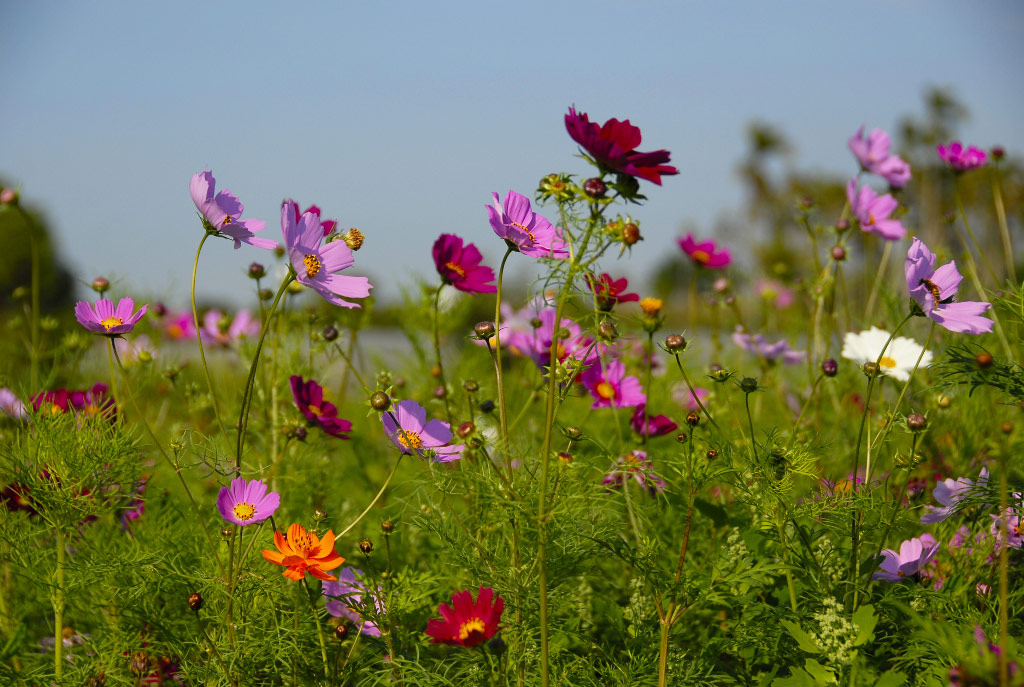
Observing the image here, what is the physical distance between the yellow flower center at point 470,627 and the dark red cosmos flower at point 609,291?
1.54 feet

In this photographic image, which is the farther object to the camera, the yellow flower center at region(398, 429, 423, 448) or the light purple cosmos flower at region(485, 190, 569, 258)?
the yellow flower center at region(398, 429, 423, 448)

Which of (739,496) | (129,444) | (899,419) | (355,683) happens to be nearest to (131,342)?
(129,444)

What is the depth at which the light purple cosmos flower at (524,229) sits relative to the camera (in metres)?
1.04

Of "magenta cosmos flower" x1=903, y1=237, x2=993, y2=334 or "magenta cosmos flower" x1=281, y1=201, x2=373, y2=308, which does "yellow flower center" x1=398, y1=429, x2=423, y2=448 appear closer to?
"magenta cosmos flower" x1=281, y1=201, x2=373, y2=308

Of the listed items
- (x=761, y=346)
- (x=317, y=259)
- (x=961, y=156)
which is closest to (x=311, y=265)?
(x=317, y=259)

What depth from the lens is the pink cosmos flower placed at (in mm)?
1625

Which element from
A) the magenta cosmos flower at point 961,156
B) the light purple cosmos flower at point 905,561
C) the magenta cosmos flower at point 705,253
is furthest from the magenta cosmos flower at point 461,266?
the magenta cosmos flower at point 961,156

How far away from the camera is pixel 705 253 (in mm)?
2273

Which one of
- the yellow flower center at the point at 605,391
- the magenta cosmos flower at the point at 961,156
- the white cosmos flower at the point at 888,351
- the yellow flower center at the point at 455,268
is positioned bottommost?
the yellow flower center at the point at 605,391

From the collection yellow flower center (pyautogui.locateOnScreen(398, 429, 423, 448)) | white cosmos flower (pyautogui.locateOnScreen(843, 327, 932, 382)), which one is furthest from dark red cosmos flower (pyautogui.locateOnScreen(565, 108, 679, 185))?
white cosmos flower (pyautogui.locateOnScreen(843, 327, 932, 382))

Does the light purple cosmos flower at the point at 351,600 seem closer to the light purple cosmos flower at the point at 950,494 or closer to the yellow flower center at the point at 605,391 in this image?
the yellow flower center at the point at 605,391

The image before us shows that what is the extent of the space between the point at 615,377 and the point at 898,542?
65 cm

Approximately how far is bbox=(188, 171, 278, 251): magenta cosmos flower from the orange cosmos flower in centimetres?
42

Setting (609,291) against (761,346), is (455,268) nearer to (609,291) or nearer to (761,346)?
(609,291)
